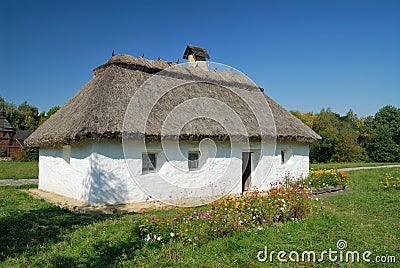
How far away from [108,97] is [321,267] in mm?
7614

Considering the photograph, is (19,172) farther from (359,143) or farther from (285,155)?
(359,143)

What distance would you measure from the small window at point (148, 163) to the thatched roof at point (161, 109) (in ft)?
2.74

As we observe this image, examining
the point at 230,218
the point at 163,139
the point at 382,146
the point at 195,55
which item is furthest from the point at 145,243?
the point at 382,146

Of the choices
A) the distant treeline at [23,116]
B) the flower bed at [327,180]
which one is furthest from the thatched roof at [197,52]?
the distant treeline at [23,116]

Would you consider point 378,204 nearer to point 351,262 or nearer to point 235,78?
point 351,262

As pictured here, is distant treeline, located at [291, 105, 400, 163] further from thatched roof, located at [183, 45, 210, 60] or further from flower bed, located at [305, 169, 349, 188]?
flower bed, located at [305, 169, 349, 188]

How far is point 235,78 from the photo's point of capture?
50.6ft

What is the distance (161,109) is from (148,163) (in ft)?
6.17

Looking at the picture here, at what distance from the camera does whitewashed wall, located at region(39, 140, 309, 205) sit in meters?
8.87

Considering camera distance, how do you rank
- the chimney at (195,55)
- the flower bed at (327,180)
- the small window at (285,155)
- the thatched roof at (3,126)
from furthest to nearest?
the thatched roof at (3,126), the chimney at (195,55), the small window at (285,155), the flower bed at (327,180)

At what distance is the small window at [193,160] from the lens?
420 inches

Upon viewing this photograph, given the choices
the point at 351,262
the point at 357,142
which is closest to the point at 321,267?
the point at 351,262

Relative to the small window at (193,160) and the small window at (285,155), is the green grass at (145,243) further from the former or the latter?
the small window at (285,155)

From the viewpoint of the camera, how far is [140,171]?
9.42m
